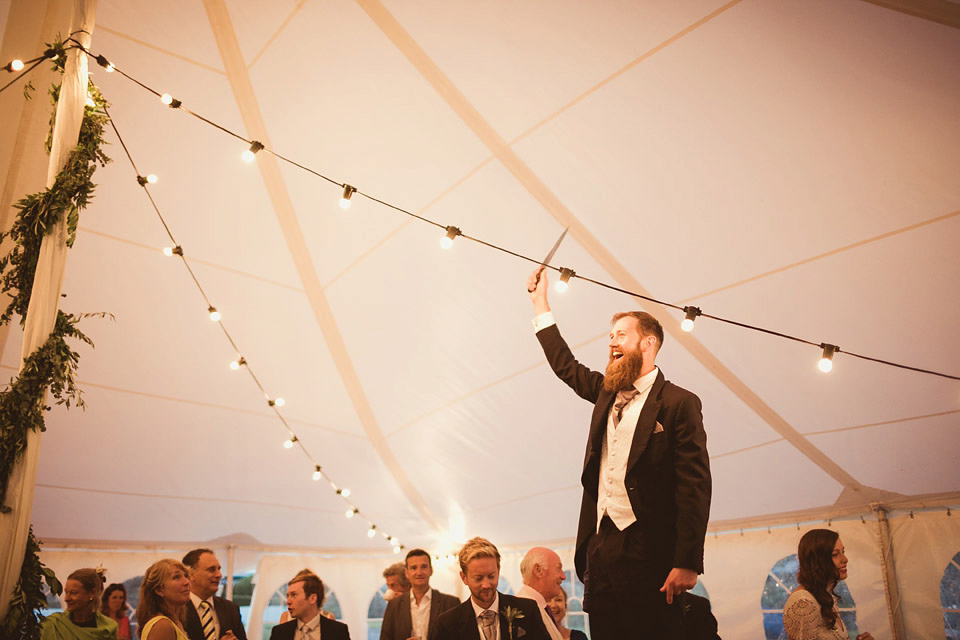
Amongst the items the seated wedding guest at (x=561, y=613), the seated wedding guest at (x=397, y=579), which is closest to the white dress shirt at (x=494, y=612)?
the seated wedding guest at (x=561, y=613)

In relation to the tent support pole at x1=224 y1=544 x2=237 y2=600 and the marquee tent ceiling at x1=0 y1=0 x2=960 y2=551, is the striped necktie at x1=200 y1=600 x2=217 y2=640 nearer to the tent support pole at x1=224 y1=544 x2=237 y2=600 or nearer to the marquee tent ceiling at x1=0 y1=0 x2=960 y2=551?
the marquee tent ceiling at x1=0 y1=0 x2=960 y2=551

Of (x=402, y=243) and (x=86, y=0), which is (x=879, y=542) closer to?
(x=402, y=243)

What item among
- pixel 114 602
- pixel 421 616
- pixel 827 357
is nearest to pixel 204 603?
pixel 421 616

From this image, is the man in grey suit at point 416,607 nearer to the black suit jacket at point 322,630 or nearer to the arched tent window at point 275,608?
the black suit jacket at point 322,630

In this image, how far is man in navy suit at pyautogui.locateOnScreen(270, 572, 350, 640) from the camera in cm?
396

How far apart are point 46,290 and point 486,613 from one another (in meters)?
2.23

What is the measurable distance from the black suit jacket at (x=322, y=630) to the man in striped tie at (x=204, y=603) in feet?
0.98

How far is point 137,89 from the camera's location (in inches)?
165

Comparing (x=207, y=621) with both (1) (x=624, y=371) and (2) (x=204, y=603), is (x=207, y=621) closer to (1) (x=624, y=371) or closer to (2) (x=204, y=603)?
(2) (x=204, y=603)

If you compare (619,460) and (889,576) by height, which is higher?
(619,460)

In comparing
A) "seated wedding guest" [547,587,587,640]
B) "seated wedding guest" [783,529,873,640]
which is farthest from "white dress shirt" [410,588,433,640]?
"seated wedding guest" [783,529,873,640]

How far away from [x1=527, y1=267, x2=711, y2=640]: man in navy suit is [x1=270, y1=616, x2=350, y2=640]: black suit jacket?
238cm

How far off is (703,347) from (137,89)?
4.07 metres

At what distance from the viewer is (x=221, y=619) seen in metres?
4.39
